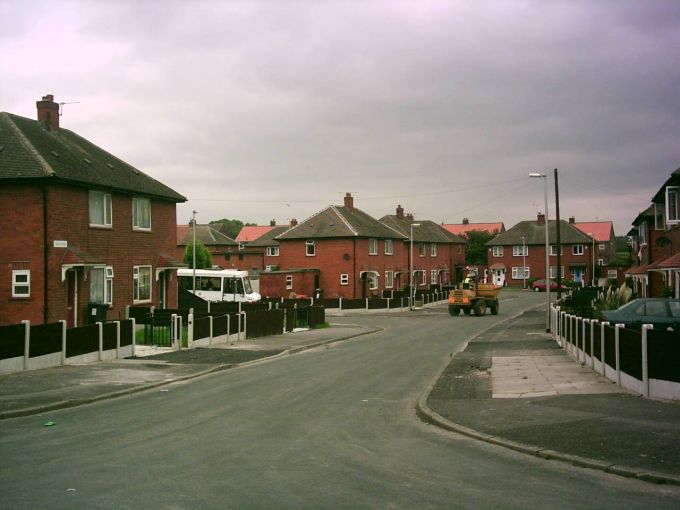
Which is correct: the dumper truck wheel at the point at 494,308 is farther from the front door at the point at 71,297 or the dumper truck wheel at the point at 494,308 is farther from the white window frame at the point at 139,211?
the front door at the point at 71,297

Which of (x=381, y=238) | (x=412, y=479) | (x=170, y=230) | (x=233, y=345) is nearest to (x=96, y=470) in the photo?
(x=412, y=479)

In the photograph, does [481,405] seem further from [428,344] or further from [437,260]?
[437,260]

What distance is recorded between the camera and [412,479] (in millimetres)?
8102

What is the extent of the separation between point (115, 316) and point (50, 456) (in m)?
22.2

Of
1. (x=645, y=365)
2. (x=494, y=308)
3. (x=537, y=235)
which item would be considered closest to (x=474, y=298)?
(x=494, y=308)

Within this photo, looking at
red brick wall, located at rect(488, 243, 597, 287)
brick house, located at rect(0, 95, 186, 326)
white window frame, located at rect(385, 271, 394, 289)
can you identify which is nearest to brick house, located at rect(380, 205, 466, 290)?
white window frame, located at rect(385, 271, 394, 289)

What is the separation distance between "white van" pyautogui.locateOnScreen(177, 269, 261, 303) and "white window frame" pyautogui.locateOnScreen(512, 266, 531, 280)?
61296mm

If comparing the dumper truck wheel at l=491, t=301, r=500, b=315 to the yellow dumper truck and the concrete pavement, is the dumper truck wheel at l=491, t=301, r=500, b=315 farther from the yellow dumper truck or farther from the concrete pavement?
the concrete pavement

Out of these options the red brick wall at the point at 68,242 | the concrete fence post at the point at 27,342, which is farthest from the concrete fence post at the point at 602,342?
the red brick wall at the point at 68,242

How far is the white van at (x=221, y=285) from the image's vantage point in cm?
4775

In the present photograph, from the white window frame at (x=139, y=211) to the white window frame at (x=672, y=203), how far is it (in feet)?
75.8

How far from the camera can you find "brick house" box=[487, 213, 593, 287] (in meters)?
97.2

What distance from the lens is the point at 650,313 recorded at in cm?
2267

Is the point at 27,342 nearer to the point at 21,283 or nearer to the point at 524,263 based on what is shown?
the point at 21,283
